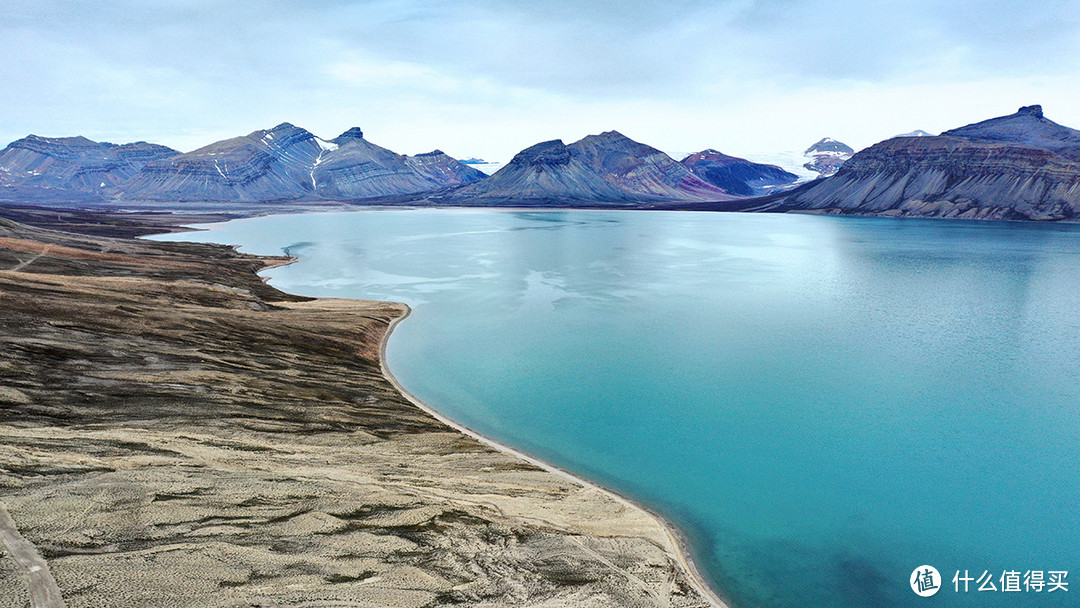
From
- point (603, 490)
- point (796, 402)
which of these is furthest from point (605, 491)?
point (796, 402)

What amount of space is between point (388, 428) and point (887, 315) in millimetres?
46818

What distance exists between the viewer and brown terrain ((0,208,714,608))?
1342 centimetres

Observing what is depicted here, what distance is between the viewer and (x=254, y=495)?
16984mm

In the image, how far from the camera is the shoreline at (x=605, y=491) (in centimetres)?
1741

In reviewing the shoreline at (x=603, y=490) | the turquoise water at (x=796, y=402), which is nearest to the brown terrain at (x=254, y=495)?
the shoreline at (x=603, y=490)

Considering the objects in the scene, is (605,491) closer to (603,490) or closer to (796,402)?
(603,490)

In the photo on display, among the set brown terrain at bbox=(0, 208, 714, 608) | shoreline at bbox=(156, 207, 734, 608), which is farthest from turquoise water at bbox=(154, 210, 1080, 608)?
brown terrain at bbox=(0, 208, 714, 608)

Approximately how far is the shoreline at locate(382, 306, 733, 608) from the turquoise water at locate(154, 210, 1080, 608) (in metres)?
0.49

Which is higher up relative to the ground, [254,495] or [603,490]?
[254,495]

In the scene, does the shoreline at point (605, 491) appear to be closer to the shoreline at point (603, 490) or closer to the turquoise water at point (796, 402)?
the shoreline at point (603, 490)

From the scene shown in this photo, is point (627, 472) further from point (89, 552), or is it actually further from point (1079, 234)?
A: point (1079, 234)

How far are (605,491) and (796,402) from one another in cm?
1464

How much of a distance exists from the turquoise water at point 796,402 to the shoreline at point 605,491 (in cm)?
49

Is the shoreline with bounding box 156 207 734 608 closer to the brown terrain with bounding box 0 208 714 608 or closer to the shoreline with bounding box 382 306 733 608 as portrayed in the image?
the shoreline with bounding box 382 306 733 608
